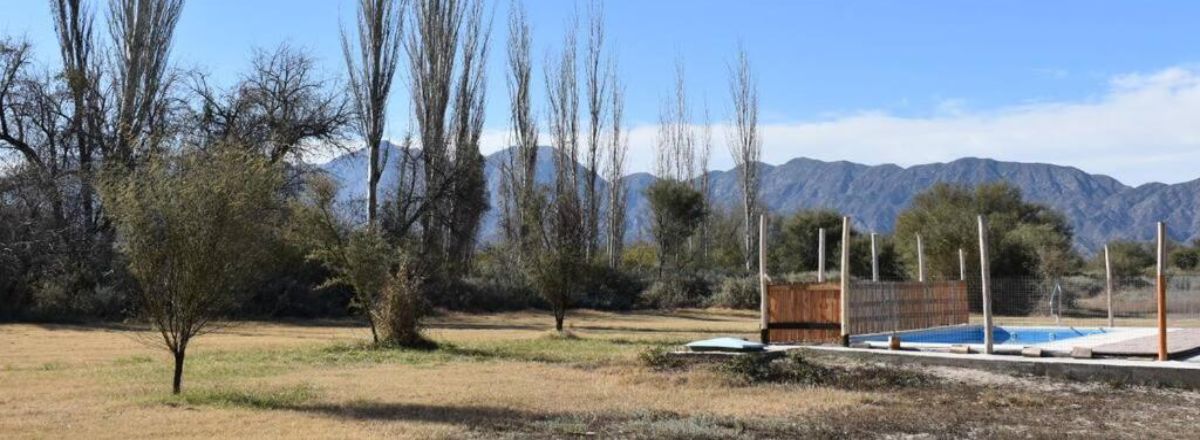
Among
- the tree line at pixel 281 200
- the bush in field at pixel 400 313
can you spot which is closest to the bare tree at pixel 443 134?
the tree line at pixel 281 200

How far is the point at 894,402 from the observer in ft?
35.2

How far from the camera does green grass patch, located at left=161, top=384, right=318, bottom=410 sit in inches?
411

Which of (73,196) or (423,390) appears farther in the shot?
(73,196)

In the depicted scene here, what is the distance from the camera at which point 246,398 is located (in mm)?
10820

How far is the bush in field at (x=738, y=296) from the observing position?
3934 centimetres

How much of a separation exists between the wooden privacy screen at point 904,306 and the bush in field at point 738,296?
17465 mm

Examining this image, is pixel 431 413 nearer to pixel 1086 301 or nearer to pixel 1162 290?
pixel 1162 290

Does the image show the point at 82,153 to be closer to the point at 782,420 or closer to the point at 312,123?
the point at 312,123

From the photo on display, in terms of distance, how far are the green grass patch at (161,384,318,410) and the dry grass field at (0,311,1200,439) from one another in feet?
0.07

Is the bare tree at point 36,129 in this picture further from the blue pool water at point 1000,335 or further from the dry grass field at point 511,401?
the blue pool water at point 1000,335

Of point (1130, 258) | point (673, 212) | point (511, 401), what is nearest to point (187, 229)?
point (511, 401)

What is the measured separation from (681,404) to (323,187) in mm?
13898

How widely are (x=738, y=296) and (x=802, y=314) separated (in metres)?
22.7

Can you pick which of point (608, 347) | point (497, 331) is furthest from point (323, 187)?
point (608, 347)
